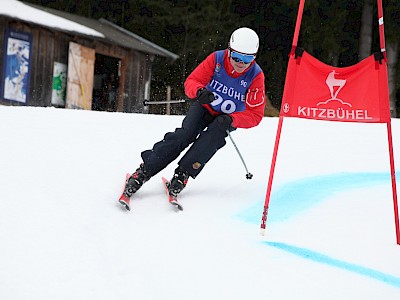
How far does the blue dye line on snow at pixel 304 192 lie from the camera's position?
438 cm

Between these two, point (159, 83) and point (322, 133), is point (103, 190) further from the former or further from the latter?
point (159, 83)

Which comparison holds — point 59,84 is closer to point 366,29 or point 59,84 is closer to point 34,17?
point 34,17

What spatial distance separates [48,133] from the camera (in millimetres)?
5719

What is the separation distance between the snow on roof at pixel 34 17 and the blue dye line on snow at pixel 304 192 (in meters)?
9.92

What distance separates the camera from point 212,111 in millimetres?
4832

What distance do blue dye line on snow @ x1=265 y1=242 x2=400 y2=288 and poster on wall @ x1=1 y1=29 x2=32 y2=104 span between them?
37.8 ft

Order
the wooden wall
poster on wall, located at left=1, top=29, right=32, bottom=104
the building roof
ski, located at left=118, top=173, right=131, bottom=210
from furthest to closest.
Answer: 1. the wooden wall
2. poster on wall, located at left=1, top=29, right=32, bottom=104
3. the building roof
4. ski, located at left=118, top=173, right=131, bottom=210

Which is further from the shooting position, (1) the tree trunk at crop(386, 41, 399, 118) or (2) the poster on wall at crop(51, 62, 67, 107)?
(1) the tree trunk at crop(386, 41, 399, 118)

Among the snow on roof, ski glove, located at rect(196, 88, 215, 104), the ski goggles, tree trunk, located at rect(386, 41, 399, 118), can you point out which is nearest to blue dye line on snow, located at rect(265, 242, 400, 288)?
ski glove, located at rect(196, 88, 215, 104)

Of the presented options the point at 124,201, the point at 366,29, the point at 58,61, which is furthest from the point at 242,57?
the point at 366,29

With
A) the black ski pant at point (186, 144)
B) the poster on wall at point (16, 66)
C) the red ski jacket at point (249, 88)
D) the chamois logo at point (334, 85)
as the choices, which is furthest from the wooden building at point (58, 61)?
the chamois logo at point (334, 85)

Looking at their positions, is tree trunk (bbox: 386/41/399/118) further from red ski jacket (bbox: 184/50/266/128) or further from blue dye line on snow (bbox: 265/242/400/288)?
blue dye line on snow (bbox: 265/242/400/288)

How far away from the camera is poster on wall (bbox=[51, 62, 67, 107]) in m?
15.0

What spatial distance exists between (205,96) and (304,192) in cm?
125
